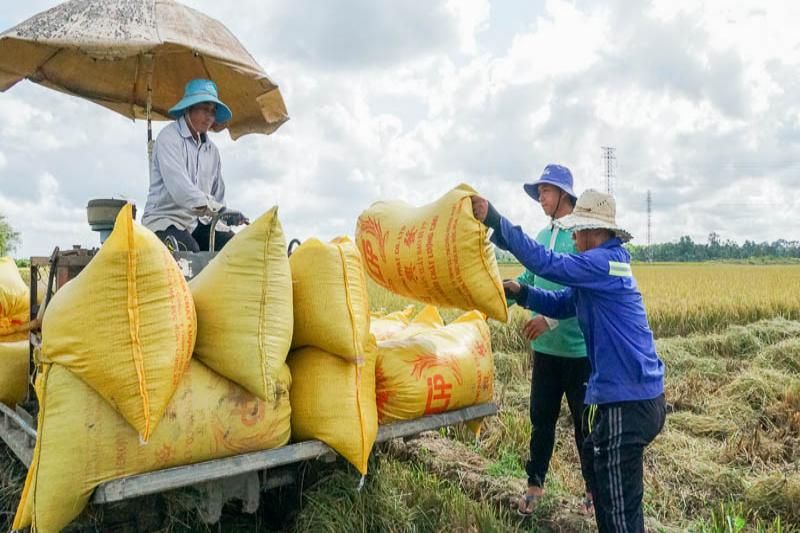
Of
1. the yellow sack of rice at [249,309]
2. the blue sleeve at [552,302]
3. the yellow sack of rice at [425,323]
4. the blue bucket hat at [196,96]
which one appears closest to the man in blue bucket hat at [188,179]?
the blue bucket hat at [196,96]

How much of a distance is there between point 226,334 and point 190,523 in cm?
110

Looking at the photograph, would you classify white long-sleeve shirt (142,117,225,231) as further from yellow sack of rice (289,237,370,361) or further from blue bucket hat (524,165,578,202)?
blue bucket hat (524,165,578,202)

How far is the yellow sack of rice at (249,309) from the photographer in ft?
7.81

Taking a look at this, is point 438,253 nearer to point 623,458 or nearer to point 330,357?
point 330,357

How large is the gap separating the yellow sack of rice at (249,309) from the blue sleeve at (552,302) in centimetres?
133

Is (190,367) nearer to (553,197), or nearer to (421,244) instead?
(421,244)

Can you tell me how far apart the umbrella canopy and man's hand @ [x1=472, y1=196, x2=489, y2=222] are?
1.90 meters

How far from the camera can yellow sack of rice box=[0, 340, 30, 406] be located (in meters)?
3.71

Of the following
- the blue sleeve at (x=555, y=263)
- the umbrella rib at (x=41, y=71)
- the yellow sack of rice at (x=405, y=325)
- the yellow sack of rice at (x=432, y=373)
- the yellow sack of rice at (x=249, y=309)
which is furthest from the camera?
the umbrella rib at (x=41, y=71)

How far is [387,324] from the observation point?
4016 mm

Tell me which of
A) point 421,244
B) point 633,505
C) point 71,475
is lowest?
point 633,505

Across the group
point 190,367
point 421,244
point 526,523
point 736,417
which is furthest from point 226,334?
point 736,417

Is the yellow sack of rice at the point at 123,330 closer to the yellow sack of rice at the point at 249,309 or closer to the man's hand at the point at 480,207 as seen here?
the yellow sack of rice at the point at 249,309

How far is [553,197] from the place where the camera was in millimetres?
3590
